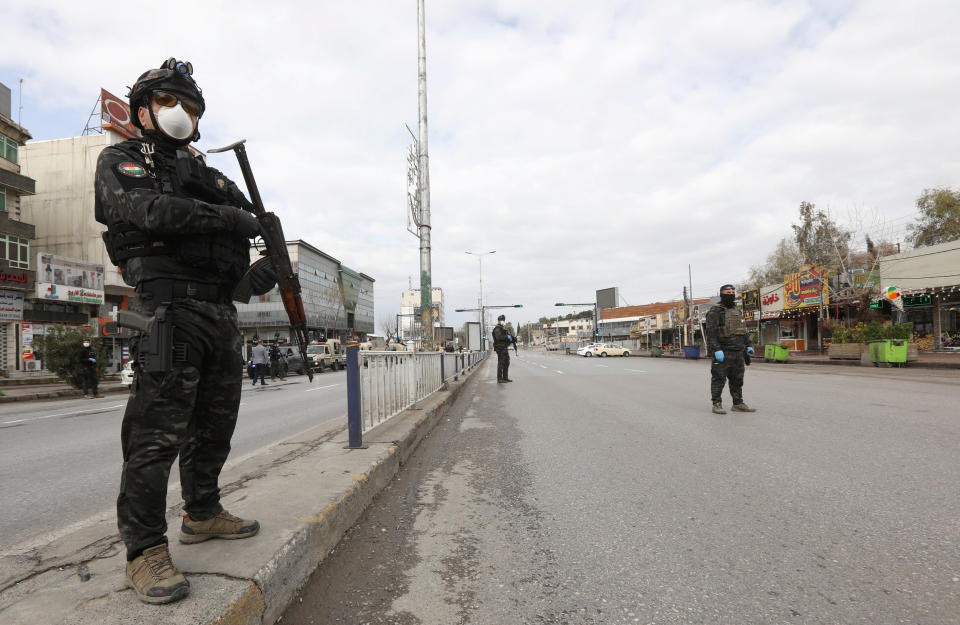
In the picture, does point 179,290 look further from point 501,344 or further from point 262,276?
Result: point 501,344

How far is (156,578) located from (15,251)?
104ft

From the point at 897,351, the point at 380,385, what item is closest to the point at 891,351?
the point at 897,351

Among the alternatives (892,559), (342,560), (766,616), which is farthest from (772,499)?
(342,560)

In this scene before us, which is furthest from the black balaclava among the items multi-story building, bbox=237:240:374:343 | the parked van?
multi-story building, bbox=237:240:374:343

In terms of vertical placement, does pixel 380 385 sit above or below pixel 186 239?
below

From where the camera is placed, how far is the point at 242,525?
2363 mm

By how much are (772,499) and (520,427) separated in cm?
366

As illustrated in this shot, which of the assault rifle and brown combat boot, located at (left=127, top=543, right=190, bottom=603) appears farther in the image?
the assault rifle

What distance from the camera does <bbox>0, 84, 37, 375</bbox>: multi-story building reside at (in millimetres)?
23984

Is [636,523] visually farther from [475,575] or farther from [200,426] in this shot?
[200,426]

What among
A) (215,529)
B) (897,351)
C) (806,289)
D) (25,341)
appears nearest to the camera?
(215,529)

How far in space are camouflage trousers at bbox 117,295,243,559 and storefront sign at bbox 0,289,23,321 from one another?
29.9 meters

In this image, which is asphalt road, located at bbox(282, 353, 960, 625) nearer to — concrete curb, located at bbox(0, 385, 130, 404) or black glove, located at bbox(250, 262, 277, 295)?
black glove, located at bbox(250, 262, 277, 295)

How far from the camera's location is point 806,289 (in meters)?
28.6
